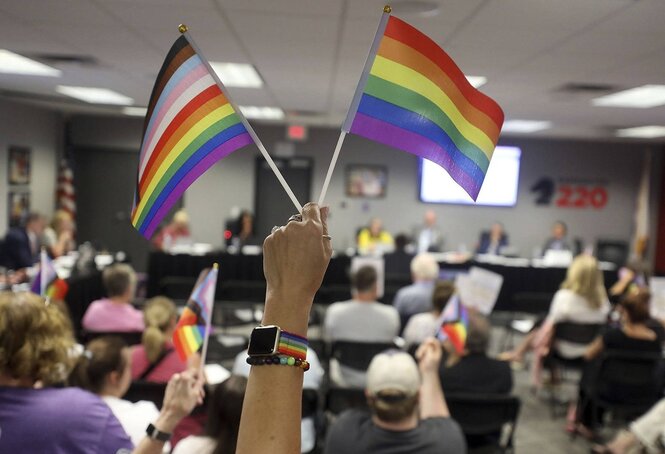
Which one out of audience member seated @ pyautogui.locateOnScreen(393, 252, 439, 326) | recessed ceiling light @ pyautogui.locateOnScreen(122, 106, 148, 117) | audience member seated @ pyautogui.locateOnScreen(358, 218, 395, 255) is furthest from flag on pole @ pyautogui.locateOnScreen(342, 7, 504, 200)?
recessed ceiling light @ pyautogui.locateOnScreen(122, 106, 148, 117)

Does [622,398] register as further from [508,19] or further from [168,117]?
[168,117]

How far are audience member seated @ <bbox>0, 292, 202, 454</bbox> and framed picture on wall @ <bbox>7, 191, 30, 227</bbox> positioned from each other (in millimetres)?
8363

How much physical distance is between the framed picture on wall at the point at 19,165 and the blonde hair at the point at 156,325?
6990 millimetres

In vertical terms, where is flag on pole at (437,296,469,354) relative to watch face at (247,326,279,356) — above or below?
below

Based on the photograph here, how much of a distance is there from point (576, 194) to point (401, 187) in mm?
3513

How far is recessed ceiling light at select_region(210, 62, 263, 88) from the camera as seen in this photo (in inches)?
200

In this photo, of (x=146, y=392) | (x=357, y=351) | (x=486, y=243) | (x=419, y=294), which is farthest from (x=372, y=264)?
(x=486, y=243)

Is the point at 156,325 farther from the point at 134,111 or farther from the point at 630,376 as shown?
the point at 134,111

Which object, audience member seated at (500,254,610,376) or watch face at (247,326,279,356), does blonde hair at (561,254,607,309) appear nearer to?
audience member seated at (500,254,610,376)

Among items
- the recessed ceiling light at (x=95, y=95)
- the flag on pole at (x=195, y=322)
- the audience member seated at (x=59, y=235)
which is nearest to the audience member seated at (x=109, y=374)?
the flag on pole at (x=195, y=322)

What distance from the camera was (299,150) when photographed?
11930mm

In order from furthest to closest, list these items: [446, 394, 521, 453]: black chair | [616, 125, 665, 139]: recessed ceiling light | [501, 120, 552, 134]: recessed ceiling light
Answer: [616, 125, 665, 139]: recessed ceiling light → [501, 120, 552, 134]: recessed ceiling light → [446, 394, 521, 453]: black chair

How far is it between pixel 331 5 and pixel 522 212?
9756 millimetres

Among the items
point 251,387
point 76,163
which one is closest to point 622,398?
point 251,387
